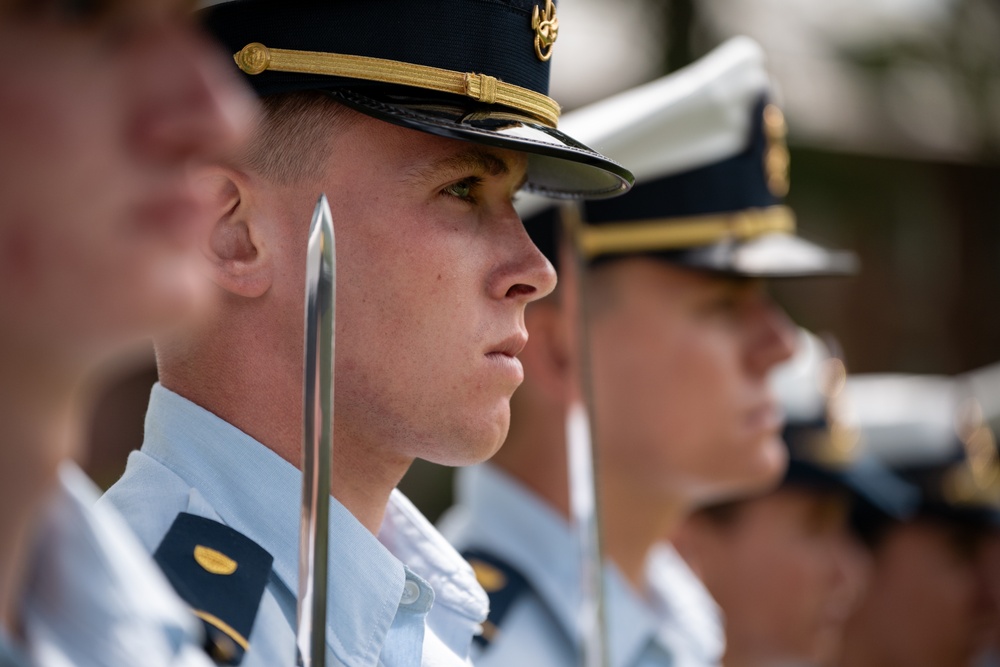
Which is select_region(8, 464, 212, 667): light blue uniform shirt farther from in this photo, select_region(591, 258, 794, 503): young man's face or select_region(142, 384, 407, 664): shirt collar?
select_region(591, 258, 794, 503): young man's face

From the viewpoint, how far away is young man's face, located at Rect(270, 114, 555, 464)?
190 cm

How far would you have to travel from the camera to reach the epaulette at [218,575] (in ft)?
5.32

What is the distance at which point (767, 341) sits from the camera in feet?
11.8

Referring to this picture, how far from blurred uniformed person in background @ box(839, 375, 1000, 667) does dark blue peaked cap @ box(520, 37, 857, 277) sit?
2474 mm

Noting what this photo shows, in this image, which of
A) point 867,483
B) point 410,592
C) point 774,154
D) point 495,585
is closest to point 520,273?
point 410,592

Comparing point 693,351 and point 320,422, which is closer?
point 320,422

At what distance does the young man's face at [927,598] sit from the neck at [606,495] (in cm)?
255

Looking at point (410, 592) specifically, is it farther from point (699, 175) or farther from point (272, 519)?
point (699, 175)

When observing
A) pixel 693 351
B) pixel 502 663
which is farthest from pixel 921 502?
pixel 502 663

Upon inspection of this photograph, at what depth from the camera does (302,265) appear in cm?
192

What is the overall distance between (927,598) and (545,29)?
4.43 metres

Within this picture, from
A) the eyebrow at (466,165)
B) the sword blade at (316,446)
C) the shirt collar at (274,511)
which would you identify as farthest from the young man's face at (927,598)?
the sword blade at (316,446)

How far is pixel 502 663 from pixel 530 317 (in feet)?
2.83

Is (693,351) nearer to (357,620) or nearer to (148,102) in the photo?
(357,620)
